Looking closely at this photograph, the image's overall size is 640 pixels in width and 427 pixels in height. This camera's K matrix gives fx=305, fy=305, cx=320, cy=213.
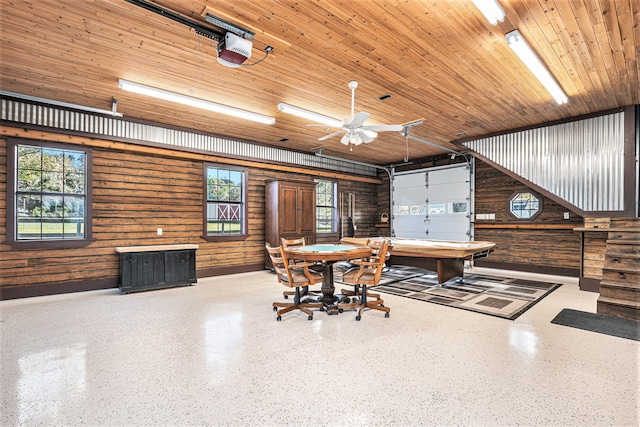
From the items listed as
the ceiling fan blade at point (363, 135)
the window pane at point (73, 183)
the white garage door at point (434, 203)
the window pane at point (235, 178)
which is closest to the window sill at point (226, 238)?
the window pane at point (235, 178)

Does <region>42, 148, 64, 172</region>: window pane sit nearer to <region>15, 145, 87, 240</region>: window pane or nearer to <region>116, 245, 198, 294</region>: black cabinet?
<region>15, 145, 87, 240</region>: window pane

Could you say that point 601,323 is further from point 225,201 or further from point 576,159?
point 225,201

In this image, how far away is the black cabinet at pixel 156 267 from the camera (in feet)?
17.9

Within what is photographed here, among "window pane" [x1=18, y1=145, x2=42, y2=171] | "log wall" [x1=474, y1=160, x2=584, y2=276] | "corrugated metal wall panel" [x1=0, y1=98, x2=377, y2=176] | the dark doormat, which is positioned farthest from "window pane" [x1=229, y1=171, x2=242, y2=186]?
the dark doormat

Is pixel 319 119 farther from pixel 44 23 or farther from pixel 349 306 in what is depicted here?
pixel 44 23

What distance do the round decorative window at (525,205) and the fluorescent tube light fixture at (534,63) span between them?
10.6 ft

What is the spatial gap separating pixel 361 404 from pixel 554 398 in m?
1.39

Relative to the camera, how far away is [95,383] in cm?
→ 237

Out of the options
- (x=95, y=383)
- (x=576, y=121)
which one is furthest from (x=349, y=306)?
(x=576, y=121)

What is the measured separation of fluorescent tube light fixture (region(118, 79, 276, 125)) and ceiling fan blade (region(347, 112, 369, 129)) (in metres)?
1.90

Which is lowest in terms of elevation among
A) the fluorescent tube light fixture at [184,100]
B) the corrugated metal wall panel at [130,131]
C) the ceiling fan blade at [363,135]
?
the ceiling fan blade at [363,135]

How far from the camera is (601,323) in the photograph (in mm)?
3707

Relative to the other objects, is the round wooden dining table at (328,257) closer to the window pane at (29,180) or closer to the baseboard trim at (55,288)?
the baseboard trim at (55,288)

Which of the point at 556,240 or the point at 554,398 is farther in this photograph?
the point at 556,240
